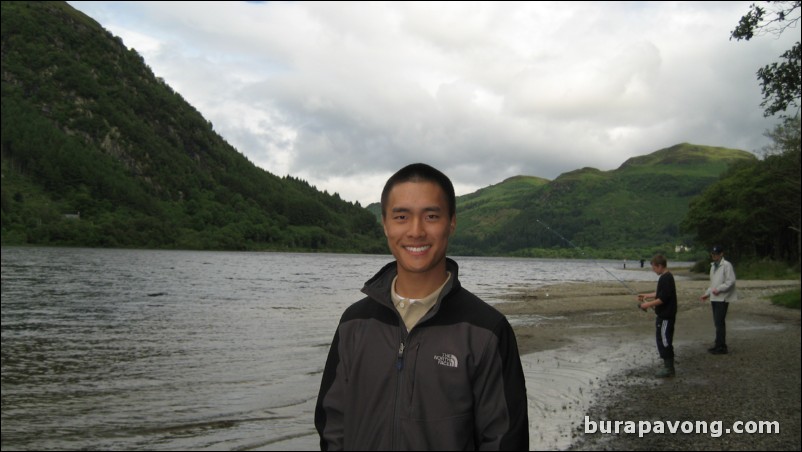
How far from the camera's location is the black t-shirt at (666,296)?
542 inches

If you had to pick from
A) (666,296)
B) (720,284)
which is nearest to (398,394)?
(666,296)

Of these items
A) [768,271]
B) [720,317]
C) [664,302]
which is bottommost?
[720,317]

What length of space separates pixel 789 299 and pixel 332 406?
127 ft

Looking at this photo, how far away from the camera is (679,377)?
49.9ft

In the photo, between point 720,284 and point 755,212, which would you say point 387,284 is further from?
point 755,212

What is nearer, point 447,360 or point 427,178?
point 447,360

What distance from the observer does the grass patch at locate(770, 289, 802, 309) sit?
104 ft

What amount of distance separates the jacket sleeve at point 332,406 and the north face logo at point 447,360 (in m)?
0.44

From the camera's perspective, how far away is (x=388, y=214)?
2.37 m

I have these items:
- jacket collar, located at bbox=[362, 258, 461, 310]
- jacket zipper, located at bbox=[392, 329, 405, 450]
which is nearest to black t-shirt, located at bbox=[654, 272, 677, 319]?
jacket collar, located at bbox=[362, 258, 461, 310]

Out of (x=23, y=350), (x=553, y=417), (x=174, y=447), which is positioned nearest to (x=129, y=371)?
(x=23, y=350)

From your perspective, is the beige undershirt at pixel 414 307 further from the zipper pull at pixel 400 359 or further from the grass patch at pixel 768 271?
the grass patch at pixel 768 271

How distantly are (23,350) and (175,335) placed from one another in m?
7.56

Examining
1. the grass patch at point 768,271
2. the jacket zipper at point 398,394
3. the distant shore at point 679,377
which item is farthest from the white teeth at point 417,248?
the grass patch at point 768,271
